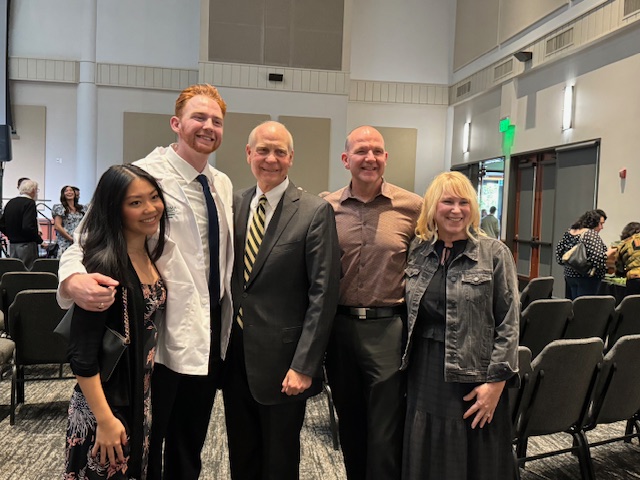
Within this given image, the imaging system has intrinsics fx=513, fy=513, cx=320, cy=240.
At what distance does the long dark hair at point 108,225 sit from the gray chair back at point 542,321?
287cm

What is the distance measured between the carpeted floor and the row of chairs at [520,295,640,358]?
67 cm

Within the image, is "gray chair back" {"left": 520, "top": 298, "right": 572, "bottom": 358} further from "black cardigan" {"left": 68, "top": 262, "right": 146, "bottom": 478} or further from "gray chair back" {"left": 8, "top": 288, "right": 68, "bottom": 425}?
"gray chair back" {"left": 8, "top": 288, "right": 68, "bottom": 425}

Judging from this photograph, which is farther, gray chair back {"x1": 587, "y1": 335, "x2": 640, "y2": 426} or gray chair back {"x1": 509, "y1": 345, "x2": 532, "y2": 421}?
gray chair back {"x1": 587, "y1": 335, "x2": 640, "y2": 426}

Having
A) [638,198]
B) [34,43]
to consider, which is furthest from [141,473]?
[34,43]

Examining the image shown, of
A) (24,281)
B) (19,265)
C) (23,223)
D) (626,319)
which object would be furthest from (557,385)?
(23,223)

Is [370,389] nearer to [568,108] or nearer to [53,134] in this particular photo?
[568,108]

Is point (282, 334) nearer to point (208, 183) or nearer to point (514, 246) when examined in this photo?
point (208, 183)

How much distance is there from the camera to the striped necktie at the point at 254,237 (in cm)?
190

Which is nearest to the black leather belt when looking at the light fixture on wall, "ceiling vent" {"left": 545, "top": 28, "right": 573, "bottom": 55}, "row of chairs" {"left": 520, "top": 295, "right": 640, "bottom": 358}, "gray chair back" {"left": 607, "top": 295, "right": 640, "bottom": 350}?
"row of chairs" {"left": 520, "top": 295, "right": 640, "bottom": 358}


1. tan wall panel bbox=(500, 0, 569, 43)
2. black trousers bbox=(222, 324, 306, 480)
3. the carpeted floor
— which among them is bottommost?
the carpeted floor

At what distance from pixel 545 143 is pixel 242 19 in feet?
21.0

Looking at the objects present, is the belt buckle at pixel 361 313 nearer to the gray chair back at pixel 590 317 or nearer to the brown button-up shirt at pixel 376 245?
the brown button-up shirt at pixel 376 245

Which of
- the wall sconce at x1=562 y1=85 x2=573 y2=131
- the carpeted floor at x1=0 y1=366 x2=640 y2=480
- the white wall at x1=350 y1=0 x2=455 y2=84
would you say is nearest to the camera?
the carpeted floor at x1=0 y1=366 x2=640 y2=480

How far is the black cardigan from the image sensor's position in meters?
1.42
